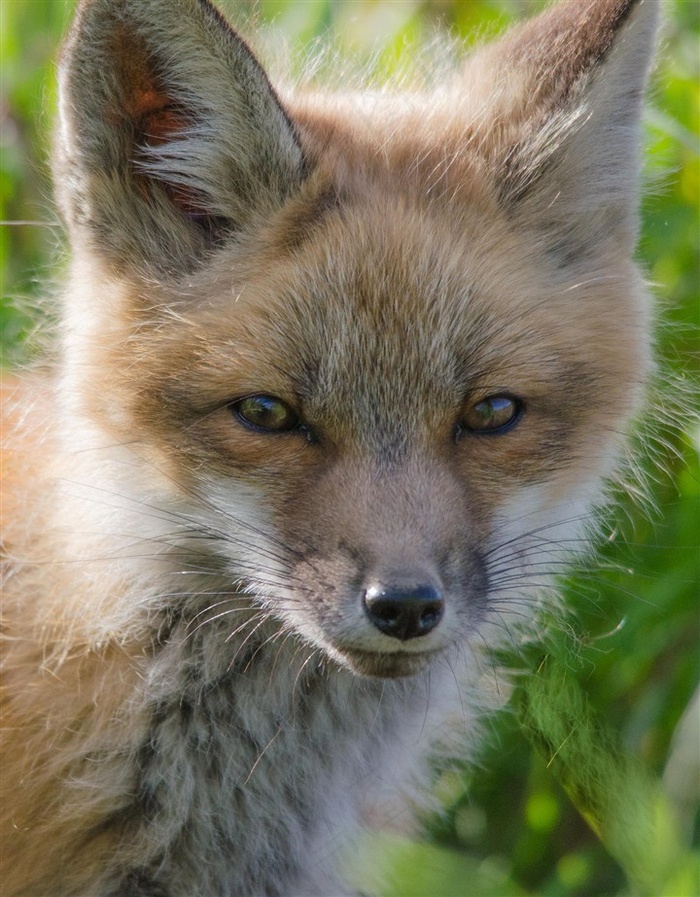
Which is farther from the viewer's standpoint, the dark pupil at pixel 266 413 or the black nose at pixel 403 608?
the dark pupil at pixel 266 413

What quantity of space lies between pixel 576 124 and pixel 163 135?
104 centimetres

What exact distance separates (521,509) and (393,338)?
21.7 inches

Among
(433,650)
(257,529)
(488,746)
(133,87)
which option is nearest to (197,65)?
(133,87)

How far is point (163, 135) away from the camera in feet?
9.05

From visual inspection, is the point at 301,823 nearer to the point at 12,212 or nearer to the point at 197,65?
the point at 197,65

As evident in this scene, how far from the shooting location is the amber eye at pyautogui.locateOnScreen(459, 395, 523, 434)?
2613mm

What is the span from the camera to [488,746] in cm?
397

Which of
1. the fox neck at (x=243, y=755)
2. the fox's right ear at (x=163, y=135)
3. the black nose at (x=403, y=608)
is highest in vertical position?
the fox's right ear at (x=163, y=135)

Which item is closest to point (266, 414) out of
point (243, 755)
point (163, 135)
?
point (163, 135)

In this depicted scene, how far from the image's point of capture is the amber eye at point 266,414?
2529 millimetres

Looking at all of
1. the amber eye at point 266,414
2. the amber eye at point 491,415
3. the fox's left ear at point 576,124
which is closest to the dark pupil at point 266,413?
the amber eye at point 266,414

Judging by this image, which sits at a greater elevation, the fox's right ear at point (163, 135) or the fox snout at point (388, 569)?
the fox's right ear at point (163, 135)

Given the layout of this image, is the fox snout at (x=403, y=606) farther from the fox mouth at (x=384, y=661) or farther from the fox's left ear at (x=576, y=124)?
the fox's left ear at (x=576, y=124)

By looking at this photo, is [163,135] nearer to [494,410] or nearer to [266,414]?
[266,414]
